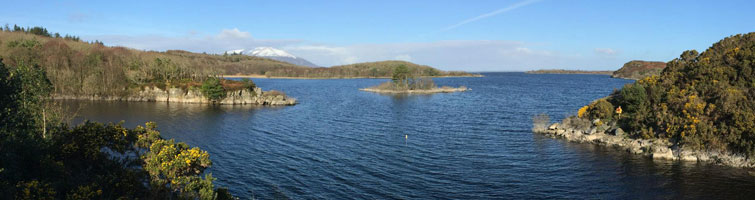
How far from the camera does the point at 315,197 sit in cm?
2645

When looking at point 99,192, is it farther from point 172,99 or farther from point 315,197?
point 172,99

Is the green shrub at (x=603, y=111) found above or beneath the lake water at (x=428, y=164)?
above

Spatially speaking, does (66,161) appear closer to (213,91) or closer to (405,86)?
(213,91)

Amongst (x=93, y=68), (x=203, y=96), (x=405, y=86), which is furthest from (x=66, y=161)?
(x=405, y=86)

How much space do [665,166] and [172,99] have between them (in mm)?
89435

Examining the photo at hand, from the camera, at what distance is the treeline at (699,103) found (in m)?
35.3

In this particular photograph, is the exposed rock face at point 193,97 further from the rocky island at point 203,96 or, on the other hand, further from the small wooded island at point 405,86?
the small wooded island at point 405,86

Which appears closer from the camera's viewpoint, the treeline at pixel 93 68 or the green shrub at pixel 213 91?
the green shrub at pixel 213 91

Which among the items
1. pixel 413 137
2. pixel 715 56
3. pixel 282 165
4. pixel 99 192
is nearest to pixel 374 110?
pixel 413 137

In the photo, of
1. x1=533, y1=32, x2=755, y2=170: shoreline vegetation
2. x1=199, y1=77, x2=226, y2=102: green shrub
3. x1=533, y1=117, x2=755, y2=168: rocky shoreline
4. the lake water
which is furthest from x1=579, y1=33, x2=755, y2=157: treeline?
x1=199, y1=77, x2=226, y2=102: green shrub

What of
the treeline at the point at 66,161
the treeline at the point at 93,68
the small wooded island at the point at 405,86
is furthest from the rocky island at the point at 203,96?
the treeline at the point at 66,161

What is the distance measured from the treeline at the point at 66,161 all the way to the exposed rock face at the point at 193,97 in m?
62.5

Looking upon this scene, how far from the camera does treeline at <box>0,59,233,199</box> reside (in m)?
17.0

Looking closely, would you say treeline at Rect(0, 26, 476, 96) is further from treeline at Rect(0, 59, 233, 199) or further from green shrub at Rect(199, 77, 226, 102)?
treeline at Rect(0, 59, 233, 199)
